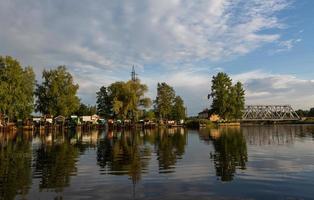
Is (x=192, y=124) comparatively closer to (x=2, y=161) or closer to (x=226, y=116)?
(x=226, y=116)

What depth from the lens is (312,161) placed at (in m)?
25.0

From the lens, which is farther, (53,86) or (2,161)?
(53,86)

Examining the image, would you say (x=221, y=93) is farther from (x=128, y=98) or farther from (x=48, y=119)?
(x=48, y=119)

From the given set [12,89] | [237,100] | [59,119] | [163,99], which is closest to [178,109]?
[163,99]

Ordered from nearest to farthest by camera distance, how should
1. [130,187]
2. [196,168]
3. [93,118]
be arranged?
1. [130,187]
2. [196,168]
3. [93,118]

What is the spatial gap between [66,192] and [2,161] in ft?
43.0

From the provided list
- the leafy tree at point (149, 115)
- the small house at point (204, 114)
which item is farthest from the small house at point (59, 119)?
the small house at point (204, 114)

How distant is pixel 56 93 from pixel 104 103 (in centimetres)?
3072

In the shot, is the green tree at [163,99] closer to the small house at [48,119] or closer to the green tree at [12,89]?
the small house at [48,119]

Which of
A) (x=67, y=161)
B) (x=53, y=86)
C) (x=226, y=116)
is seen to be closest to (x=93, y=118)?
(x=53, y=86)

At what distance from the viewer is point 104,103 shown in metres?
128

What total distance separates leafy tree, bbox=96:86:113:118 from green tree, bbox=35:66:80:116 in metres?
24.3

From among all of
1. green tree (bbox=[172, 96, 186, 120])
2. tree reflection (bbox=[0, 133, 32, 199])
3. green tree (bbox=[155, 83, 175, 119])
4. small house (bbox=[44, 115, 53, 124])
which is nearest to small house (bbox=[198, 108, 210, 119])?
green tree (bbox=[172, 96, 186, 120])

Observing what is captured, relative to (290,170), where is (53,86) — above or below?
above
